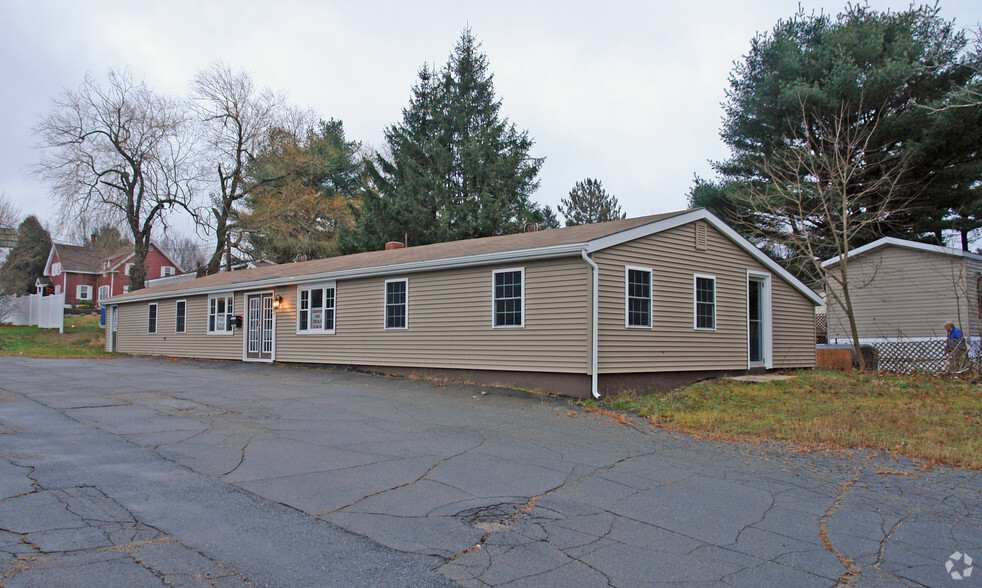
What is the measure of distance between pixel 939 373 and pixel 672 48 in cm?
1226

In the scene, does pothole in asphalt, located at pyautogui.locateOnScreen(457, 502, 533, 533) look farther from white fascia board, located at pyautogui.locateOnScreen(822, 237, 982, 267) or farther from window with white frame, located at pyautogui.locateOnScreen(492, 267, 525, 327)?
white fascia board, located at pyautogui.locateOnScreen(822, 237, 982, 267)

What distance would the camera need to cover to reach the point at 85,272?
5353 centimetres

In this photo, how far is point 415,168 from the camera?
33.5m

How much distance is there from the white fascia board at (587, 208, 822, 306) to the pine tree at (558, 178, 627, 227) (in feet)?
81.8

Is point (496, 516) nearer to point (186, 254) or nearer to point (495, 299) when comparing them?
point (495, 299)

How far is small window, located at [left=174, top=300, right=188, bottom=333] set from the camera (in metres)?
22.8

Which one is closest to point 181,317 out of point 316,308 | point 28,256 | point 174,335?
point 174,335

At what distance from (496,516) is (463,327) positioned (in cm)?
886

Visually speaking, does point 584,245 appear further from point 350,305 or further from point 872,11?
point 872,11

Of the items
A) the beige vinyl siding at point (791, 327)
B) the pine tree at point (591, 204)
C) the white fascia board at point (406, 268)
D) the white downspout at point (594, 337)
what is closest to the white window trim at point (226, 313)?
the white fascia board at point (406, 268)

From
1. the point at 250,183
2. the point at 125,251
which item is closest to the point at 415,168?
the point at 250,183

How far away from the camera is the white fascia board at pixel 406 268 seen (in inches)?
474

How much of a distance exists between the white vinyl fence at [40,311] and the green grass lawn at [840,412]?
33.9m

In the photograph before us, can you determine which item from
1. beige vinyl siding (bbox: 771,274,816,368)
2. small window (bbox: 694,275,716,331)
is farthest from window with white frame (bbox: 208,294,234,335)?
beige vinyl siding (bbox: 771,274,816,368)
